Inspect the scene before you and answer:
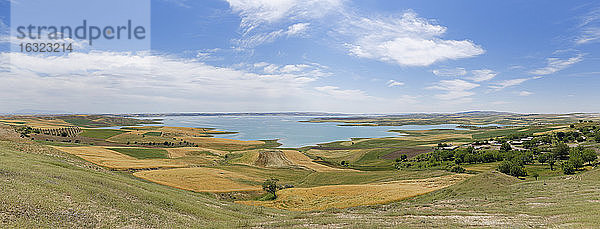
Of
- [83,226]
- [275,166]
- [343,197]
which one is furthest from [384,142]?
[83,226]

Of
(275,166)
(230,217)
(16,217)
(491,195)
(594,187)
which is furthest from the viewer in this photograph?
(275,166)

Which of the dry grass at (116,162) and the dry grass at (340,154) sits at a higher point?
the dry grass at (116,162)

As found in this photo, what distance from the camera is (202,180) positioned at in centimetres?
4844

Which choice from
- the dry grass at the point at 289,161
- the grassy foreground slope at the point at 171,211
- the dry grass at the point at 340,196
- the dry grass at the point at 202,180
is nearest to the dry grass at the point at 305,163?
the dry grass at the point at 289,161

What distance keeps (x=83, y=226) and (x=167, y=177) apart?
121 feet

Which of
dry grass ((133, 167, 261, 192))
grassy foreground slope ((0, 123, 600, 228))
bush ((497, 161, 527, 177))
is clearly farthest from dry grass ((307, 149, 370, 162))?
grassy foreground slope ((0, 123, 600, 228))

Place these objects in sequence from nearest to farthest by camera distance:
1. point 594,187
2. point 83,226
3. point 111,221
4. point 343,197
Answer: point 83,226 → point 111,221 → point 594,187 → point 343,197

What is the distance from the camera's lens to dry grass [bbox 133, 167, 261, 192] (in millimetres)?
43375

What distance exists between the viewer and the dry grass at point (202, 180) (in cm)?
4338

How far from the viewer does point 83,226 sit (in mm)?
14062

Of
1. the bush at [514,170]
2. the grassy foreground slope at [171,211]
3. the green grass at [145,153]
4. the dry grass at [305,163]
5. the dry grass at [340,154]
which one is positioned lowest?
the dry grass at [340,154]

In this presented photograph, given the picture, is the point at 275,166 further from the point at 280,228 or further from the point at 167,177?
the point at 280,228

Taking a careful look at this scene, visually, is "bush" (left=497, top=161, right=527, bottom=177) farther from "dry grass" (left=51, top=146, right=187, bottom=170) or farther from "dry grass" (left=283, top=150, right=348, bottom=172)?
"dry grass" (left=51, top=146, right=187, bottom=170)

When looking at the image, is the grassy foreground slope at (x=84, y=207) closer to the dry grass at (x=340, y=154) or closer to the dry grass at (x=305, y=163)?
the dry grass at (x=305, y=163)
